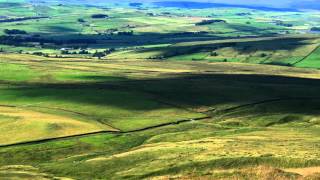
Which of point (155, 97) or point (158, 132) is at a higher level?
point (155, 97)

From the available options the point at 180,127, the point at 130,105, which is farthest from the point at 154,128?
the point at 130,105

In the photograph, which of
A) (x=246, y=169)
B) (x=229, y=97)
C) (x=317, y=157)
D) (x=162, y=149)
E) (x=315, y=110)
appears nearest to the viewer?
(x=246, y=169)

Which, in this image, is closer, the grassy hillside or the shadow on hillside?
the grassy hillside

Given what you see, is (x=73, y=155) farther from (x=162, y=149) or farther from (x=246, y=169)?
(x=246, y=169)

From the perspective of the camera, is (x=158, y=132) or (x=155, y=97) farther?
(x=155, y=97)

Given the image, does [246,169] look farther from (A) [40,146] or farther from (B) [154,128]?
(B) [154,128]

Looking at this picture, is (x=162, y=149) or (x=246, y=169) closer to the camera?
(x=246, y=169)

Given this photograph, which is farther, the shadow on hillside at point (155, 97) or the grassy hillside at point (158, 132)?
the shadow on hillside at point (155, 97)

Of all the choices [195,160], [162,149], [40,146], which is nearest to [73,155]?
[40,146]

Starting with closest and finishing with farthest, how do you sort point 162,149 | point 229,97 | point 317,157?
point 317,157 < point 162,149 < point 229,97
